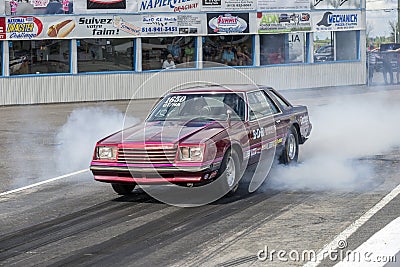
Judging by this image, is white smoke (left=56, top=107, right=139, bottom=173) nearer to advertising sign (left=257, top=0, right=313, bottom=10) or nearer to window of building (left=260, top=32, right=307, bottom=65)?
window of building (left=260, top=32, right=307, bottom=65)

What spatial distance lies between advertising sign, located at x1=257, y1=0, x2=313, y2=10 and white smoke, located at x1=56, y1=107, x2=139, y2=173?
894 cm

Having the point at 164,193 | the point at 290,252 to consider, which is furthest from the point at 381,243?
the point at 164,193

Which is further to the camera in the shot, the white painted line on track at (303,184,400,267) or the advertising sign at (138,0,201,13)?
the advertising sign at (138,0,201,13)

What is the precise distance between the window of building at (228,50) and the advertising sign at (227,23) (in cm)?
31

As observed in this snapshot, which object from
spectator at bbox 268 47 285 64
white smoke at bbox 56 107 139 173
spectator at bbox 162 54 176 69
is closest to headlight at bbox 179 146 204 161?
white smoke at bbox 56 107 139 173

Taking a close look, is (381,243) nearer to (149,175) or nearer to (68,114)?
(149,175)

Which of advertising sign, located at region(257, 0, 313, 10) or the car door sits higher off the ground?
advertising sign, located at region(257, 0, 313, 10)

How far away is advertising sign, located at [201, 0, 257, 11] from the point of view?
89.7ft

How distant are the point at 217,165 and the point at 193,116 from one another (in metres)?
1.23

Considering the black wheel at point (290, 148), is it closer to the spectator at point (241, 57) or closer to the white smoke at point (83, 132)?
the white smoke at point (83, 132)

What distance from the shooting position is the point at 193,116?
9602 millimetres

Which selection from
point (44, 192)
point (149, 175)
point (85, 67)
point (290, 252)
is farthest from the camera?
point (85, 67)

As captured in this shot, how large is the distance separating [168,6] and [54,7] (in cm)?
420

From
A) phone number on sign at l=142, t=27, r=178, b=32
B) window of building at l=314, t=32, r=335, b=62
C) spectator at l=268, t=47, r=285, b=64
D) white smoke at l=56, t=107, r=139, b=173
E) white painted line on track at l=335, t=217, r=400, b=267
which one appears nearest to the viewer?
white painted line on track at l=335, t=217, r=400, b=267
